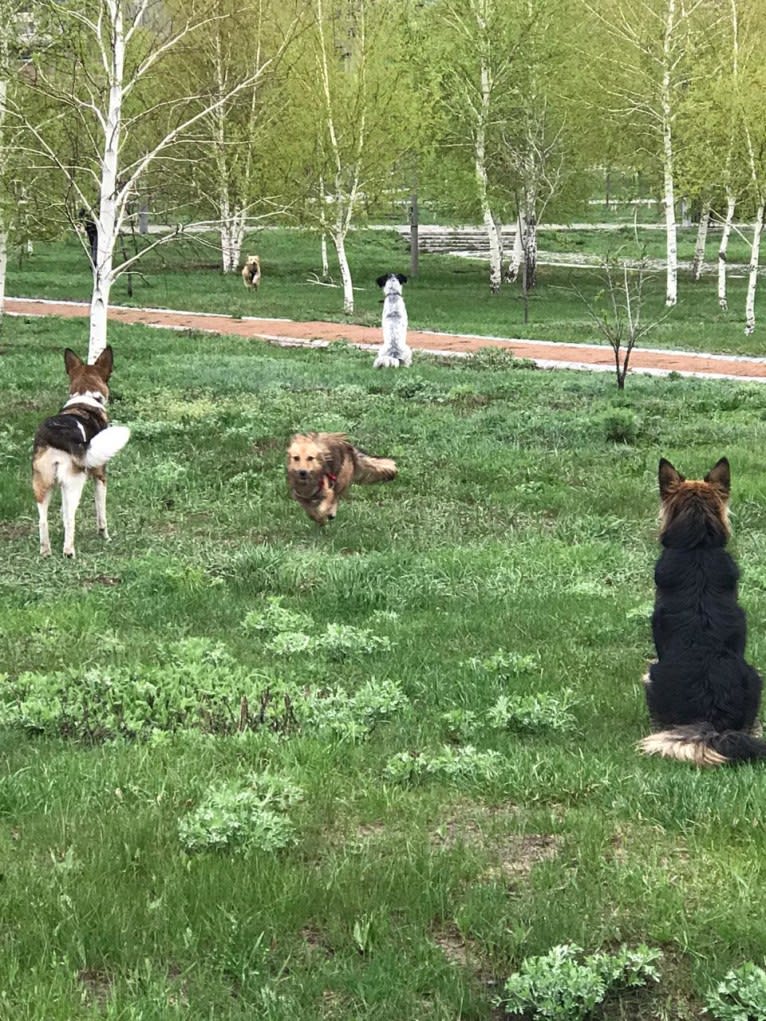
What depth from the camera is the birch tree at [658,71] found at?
37656mm

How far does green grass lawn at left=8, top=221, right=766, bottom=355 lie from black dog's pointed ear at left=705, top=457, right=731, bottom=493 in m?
15.3

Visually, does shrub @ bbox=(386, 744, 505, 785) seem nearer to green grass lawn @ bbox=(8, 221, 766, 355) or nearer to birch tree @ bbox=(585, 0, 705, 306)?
green grass lawn @ bbox=(8, 221, 766, 355)

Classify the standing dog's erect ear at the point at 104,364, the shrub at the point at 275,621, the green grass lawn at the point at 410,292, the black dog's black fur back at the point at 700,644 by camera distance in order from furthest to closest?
the green grass lawn at the point at 410,292, the standing dog's erect ear at the point at 104,364, the shrub at the point at 275,621, the black dog's black fur back at the point at 700,644

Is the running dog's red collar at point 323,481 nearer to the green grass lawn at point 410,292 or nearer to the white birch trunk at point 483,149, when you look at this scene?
the green grass lawn at point 410,292

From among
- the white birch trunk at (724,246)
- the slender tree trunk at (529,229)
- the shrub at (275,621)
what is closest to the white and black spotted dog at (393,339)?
the slender tree trunk at (529,229)

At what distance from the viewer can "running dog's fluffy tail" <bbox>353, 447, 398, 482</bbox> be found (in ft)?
38.5

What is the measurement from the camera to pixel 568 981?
10.4ft

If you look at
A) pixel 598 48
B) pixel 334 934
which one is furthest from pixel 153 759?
pixel 598 48

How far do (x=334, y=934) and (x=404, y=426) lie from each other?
506 inches

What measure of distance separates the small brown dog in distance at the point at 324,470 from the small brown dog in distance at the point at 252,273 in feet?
96.9

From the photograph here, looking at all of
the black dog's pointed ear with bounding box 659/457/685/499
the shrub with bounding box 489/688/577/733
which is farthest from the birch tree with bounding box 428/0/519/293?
the shrub with bounding box 489/688/577/733

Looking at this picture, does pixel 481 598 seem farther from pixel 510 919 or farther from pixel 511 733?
pixel 510 919

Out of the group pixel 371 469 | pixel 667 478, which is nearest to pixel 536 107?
pixel 371 469

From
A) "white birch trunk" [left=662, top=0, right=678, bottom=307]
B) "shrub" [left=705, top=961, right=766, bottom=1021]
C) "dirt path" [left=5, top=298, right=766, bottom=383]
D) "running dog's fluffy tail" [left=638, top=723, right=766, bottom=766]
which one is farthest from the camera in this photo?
"white birch trunk" [left=662, top=0, right=678, bottom=307]
